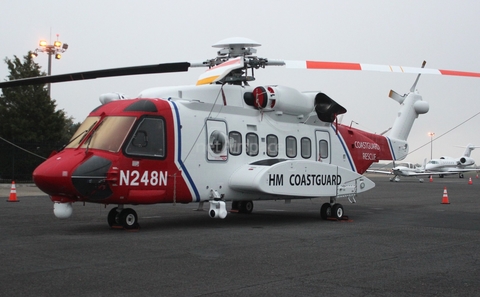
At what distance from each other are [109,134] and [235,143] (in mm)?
3283

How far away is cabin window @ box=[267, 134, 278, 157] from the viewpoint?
14.6 m

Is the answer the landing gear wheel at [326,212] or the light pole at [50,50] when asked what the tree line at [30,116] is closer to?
the light pole at [50,50]

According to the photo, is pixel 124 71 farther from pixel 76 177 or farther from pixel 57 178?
pixel 57 178

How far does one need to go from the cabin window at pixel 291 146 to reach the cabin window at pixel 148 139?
393cm

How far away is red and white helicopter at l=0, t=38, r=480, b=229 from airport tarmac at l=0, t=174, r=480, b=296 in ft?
2.66

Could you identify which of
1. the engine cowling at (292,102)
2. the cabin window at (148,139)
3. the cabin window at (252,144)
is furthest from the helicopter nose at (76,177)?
the engine cowling at (292,102)

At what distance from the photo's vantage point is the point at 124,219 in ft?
39.4

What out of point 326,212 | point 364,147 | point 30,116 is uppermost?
point 30,116

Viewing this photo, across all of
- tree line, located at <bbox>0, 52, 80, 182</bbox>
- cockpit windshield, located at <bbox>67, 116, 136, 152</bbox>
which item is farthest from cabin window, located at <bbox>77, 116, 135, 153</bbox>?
tree line, located at <bbox>0, 52, 80, 182</bbox>

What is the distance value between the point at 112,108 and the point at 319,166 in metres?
5.50

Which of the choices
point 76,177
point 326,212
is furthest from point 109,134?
point 326,212

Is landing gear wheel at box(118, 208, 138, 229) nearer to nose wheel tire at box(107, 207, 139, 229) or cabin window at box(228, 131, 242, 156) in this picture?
nose wheel tire at box(107, 207, 139, 229)

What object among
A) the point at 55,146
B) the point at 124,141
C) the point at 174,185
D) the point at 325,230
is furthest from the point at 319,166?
the point at 55,146

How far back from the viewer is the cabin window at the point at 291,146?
15.1 meters
